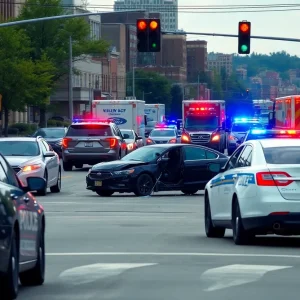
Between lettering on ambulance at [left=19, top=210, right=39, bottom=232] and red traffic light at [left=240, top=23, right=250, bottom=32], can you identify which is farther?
red traffic light at [left=240, top=23, right=250, bottom=32]

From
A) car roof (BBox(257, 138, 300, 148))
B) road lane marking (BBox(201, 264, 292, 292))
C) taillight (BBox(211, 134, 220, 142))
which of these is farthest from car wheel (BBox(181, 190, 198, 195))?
taillight (BBox(211, 134, 220, 142))

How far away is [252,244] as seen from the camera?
15.4 metres

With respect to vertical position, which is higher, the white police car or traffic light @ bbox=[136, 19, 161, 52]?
traffic light @ bbox=[136, 19, 161, 52]

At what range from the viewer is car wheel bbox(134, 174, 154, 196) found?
2805 centimetres

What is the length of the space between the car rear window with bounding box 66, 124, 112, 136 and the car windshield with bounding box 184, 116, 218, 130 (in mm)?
20307

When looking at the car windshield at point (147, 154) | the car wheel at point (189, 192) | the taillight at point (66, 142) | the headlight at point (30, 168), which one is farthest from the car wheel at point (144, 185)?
the taillight at point (66, 142)

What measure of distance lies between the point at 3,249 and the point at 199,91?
611 feet

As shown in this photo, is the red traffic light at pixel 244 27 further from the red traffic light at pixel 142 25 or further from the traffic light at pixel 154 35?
the red traffic light at pixel 142 25

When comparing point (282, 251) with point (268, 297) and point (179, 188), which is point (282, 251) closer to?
point (268, 297)

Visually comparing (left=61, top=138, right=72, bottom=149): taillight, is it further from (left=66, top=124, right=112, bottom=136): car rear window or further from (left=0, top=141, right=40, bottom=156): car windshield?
(left=0, top=141, right=40, bottom=156): car windshield

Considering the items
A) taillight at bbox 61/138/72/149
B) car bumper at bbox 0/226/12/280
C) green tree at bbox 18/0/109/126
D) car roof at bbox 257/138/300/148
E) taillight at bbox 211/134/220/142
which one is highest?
green tree at bbox 18/0/109/126

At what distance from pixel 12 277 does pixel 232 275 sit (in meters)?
3.10

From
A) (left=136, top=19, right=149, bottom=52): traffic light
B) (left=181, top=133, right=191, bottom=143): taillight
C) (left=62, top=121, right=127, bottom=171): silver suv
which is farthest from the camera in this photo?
(left=181, top=133, right=191, bottom=143): taillight

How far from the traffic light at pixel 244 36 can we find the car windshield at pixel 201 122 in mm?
21770
